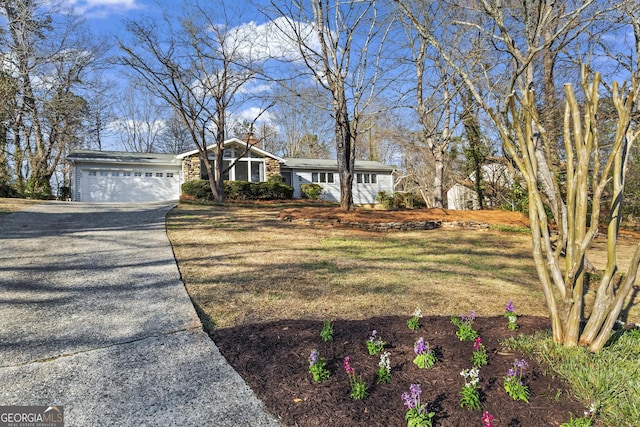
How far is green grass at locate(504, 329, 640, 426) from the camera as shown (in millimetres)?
2043

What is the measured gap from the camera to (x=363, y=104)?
10.6 metres

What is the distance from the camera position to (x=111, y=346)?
2.83 meters

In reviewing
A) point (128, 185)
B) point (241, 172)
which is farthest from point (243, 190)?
point (128, 185)

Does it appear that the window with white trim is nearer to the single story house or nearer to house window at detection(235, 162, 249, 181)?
the single story house

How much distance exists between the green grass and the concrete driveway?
181cm

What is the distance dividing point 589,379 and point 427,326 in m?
1.13

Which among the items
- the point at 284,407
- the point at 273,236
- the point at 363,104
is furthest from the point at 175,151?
the point at 284,407

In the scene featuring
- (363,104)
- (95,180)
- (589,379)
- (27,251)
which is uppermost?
(363,104)

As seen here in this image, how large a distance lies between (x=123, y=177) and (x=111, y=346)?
18291 mm

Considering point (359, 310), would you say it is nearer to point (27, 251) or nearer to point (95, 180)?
point (27, 251)

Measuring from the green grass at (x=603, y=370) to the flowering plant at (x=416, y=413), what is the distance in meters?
0.88

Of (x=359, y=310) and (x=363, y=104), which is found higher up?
(x=363, y=104)

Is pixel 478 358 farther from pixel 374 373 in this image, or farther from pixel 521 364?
pixel 374 373

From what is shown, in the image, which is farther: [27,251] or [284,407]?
[27,251]
